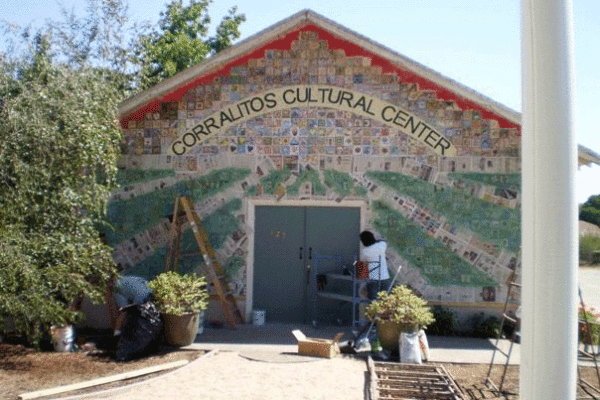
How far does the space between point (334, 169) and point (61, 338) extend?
5681mm

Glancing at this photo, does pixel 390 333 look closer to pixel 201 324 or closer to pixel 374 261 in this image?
pixel 374 261

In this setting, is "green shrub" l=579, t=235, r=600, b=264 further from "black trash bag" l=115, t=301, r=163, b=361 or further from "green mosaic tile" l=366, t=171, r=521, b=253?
"black trash bag" l=115, t=301, r=163, b=361

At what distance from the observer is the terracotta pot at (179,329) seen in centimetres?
1148

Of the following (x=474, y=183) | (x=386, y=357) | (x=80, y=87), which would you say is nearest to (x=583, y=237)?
(x=474, y=183)

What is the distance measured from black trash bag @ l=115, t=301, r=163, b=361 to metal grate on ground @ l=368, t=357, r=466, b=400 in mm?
3423

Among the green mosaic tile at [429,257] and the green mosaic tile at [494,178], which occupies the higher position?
the green mosaic tile at [494,178]

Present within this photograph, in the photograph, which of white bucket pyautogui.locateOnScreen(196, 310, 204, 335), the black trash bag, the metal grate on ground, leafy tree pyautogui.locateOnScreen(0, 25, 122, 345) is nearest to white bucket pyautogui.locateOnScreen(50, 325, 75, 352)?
leafy tree pyautogui.locateOnScreen(0, 25, 122, 345)

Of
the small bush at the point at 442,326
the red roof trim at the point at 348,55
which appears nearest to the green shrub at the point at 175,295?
the red roof trim at the point at 348,55

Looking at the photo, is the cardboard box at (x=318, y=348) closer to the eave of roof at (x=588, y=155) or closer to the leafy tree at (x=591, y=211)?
the eave of roof at (x=588, y=155)

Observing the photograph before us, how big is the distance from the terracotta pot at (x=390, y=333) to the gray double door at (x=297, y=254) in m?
2.44

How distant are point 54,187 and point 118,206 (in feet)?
11.1

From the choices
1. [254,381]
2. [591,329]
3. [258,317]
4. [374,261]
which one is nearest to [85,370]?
[254,381]

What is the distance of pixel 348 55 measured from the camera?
13.4 meters

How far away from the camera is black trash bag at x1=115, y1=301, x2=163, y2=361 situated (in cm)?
1080
